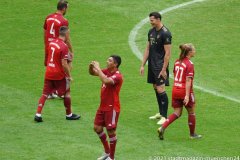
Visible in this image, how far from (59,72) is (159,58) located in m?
2.30

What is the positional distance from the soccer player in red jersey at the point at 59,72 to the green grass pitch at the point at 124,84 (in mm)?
344

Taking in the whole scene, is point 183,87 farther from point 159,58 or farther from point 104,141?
point 104,141

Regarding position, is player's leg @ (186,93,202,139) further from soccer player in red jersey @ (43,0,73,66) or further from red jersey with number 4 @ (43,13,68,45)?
red jersey with number 4 @ (43,13,68,45)

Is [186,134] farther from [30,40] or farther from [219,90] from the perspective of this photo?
[30,40]

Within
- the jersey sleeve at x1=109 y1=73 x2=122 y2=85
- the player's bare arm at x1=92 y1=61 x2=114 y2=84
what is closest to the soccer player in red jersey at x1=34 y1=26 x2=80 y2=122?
the jersey sleeve at x1=109 y1=73 x2=122 y2=85

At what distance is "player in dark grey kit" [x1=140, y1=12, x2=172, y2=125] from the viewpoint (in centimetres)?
1642

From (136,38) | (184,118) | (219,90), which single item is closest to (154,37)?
(184,118)

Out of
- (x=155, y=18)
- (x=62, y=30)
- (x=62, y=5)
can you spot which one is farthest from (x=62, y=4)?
(x=155, y=18)

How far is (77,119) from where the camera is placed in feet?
54.4

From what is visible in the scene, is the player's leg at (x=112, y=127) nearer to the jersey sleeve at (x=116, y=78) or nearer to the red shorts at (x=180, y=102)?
the jersey sleeve at (x=116, y=78)

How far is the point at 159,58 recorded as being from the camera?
1667 cm

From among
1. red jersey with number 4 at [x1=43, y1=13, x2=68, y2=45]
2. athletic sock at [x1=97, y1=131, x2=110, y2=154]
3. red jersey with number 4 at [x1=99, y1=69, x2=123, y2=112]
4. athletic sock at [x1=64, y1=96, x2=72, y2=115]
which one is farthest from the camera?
red jersey with number 4 at [x1=43, y1=13, x2=68, y2=45]

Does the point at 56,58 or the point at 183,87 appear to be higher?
the point at 56,58

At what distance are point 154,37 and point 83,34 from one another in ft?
23.0
